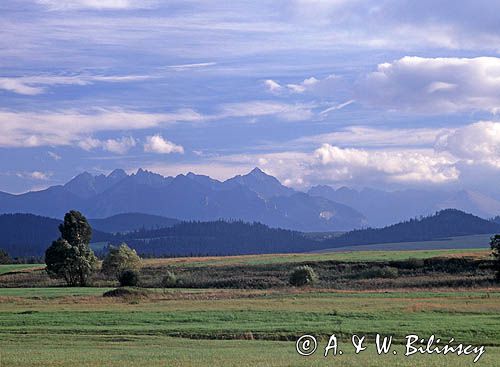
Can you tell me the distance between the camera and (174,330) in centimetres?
4456

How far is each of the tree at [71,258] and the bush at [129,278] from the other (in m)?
6.08

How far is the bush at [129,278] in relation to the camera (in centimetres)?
9591

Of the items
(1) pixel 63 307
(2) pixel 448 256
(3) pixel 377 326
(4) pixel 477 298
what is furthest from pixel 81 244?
(3) pixel 377 326

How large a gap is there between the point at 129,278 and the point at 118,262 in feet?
47.4

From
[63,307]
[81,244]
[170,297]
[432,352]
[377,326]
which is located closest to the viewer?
[432,352]

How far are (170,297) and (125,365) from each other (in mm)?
42905

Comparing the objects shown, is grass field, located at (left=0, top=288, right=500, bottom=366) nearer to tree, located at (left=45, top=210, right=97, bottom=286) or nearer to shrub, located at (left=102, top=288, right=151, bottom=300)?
shrub, located at (left=102, top=288, right=151, bottom=300)

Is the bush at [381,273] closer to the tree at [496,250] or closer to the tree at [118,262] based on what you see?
the tree at [496,250]

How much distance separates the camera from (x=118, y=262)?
110438 millimetres

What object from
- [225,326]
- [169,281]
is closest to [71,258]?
[169,281]

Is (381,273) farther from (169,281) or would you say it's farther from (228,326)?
(228,326)

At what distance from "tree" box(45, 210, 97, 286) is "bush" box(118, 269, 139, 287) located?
6081 mm

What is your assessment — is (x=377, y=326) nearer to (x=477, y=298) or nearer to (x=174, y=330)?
(x=174, y=330)

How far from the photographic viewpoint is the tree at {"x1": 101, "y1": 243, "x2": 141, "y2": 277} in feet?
362
